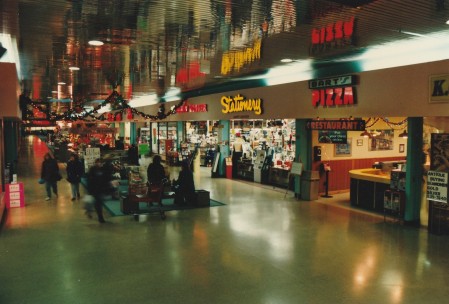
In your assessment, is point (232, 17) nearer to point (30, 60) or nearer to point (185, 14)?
point (185, 14)

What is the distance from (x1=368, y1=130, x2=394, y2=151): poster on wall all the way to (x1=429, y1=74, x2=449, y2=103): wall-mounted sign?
614 cm

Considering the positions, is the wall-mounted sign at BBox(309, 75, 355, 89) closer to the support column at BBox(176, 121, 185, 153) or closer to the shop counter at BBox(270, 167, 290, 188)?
the shop counter at BBox(270, 167, 290, 188)

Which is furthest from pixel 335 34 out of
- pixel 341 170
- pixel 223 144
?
pixel 223 144

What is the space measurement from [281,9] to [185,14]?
4.87 feet

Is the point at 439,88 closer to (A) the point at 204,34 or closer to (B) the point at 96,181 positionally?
(A) the point at 204,34

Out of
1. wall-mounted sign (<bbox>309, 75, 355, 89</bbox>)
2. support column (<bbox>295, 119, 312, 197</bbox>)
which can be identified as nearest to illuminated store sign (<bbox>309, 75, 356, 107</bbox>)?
wall-mounted sign (<bbox>309, 75, 355, 89</bbox>)

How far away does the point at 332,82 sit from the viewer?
1178cm

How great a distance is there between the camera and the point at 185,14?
20.3ft

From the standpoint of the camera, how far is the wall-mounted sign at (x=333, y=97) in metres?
11.3

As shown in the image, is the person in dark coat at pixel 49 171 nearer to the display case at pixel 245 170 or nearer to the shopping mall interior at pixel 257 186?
the shopping mall interior at pixel 257 186

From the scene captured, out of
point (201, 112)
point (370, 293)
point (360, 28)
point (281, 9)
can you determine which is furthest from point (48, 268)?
point (201, 112)

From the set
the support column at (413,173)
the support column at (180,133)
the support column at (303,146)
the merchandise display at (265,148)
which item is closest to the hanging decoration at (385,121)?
the support column at (303,146)

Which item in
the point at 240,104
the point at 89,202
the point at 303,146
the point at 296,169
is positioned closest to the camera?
the point at 89,202

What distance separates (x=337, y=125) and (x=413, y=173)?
98.8 inches
